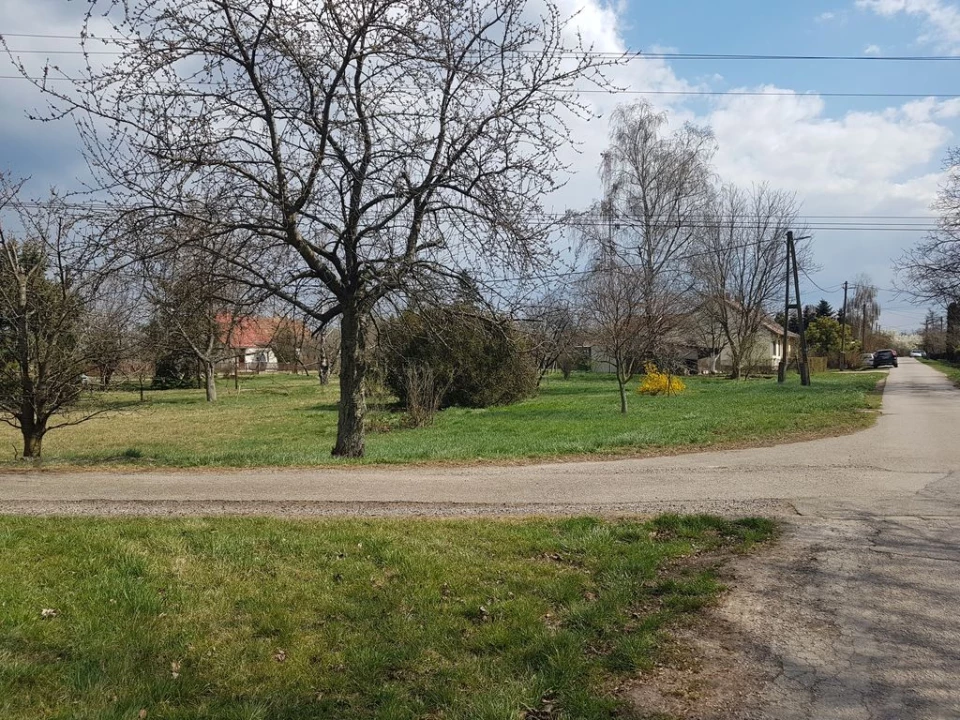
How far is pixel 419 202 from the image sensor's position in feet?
37.0

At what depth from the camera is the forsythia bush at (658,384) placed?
32375mm

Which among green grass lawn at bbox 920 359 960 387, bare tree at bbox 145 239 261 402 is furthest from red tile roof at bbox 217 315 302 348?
green grass lawn at bbox 920 359 960 387

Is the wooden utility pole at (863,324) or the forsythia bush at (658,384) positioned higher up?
the wooden utility pole at (863,324)

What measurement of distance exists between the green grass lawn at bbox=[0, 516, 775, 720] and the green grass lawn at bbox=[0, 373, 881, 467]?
5.51 m

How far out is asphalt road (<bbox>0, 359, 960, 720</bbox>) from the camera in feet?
12.3

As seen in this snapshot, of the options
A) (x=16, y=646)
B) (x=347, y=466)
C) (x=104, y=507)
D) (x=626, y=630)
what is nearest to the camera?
(x=16, y=646)

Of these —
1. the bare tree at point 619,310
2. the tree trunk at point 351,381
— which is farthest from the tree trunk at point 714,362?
the tree trunk at point 351,381

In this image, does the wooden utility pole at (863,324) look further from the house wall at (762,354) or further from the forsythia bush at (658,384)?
the forsythia bush at (658,384)

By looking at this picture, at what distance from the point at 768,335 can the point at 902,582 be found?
66.7 metres

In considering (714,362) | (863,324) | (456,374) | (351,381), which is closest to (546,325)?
(351,381)

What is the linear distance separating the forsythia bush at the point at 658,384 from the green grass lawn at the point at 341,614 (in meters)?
26.2

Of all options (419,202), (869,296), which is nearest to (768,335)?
(869,296)

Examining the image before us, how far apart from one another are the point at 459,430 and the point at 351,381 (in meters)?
8.87

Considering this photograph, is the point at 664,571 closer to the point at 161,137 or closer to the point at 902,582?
the point at 902,582
